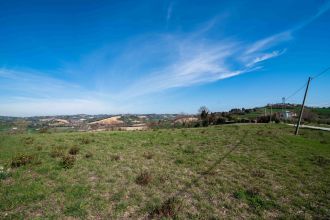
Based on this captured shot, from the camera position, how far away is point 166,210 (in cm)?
573

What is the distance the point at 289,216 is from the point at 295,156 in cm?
883

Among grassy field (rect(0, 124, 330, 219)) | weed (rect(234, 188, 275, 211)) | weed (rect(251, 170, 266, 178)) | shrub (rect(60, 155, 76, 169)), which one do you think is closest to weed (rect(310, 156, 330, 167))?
grassy field (rect(0, 124, 330, 219))

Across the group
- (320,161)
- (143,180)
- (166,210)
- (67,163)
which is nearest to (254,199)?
(166,210)

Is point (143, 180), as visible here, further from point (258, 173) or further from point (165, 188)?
point (258, 173)

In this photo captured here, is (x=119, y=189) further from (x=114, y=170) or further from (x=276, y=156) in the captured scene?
(x=276, y=156)

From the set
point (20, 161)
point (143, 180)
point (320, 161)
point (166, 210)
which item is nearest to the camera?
point (166, 210)

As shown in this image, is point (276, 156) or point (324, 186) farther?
point (276, 156)

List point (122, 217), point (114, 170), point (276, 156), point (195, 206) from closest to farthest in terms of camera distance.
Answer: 1. point (122, 217)
2. point (195, 206)
3. point (114, 170)
4. point (276, 156)

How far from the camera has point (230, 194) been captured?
7105 millimetres

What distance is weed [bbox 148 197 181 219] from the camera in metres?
5.60

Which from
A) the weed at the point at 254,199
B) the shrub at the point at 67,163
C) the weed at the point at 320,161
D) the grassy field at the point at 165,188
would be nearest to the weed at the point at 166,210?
the grassy field at the point at 165,188

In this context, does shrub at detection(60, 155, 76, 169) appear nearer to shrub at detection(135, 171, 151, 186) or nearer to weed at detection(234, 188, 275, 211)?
shrub at detection(135, 171, 151, 186)

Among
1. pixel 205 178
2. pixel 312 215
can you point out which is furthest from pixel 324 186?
pixel 205 178

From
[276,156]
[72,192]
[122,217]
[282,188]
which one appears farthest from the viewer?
[276,156]
